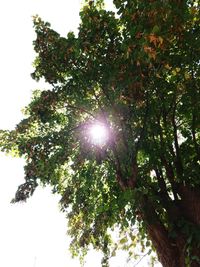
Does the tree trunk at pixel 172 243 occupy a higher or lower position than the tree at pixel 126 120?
lower

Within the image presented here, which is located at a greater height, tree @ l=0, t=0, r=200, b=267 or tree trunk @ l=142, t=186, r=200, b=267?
tree @ l=0, t=0, r=200, b=267

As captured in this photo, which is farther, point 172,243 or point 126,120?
point 126,120

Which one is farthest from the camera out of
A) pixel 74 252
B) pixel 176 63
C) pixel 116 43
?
pixel 74 252

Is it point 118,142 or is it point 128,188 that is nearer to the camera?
point 128,188

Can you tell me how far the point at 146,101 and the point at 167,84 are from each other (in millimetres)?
810

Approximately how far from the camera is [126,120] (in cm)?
967

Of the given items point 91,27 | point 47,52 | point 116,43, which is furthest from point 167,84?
point 47,52

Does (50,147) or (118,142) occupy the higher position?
(50,147)

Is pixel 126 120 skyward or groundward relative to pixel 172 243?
skyward

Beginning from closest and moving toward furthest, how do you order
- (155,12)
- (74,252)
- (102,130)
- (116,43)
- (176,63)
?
(155,12) → (176,63) → (116,43) → (102,130) → (74,252)

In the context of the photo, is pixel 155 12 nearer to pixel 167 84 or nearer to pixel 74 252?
pixel 167 84

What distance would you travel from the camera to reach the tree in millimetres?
8523

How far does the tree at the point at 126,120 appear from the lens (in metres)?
8.52

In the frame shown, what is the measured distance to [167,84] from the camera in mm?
9500
